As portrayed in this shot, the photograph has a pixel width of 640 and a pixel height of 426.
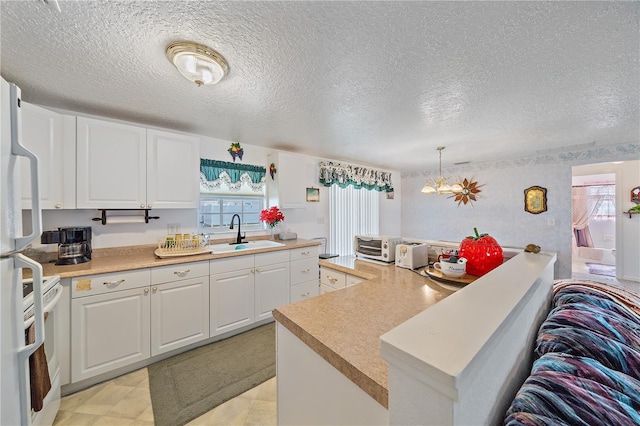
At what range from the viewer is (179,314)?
81.0 inches

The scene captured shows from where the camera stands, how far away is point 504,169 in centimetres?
407

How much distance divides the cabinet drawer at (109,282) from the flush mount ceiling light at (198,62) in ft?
5.10

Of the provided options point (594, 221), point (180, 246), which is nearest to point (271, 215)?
point (180, 246)

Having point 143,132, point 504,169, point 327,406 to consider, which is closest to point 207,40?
point 143,132

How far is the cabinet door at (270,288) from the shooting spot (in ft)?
8.36

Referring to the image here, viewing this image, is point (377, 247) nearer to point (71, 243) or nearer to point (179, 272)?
point (179, 272)

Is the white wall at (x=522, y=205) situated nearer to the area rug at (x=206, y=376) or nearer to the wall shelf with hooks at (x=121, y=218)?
the area rug at (x=206, y=376)

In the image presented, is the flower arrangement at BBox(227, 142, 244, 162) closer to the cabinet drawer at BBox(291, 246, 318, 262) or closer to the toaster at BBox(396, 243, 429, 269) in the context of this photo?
the cabinet drawer at BBox(291, 246, 318, 262)

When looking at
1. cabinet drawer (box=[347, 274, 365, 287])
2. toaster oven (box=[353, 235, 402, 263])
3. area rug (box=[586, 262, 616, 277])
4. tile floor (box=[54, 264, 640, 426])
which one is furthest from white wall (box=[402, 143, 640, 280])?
tile floor (box=[54, 264, 640, 426])

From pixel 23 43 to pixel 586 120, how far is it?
14.0 feet

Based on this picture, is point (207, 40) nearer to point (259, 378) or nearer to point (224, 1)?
point (224, 1)

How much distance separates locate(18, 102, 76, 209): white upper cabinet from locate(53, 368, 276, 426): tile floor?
1.41m

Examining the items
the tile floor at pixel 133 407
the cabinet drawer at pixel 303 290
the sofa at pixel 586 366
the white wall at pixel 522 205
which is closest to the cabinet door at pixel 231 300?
the cabinet drawer at pixel 303 290

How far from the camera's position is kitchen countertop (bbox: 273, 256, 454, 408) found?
0.67 metres
